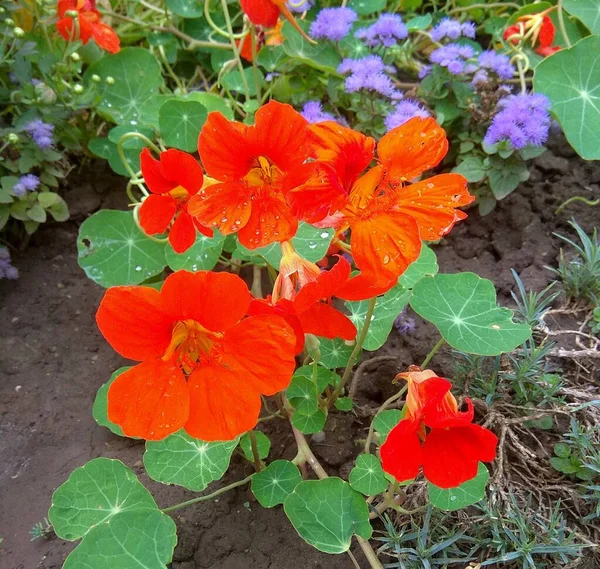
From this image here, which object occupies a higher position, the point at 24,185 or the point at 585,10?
the point at 585,10

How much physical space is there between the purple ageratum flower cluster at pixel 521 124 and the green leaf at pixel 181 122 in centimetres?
97

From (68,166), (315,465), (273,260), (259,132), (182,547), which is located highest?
(259,132)

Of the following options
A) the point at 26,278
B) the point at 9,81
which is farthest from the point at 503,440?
the point at 9,81

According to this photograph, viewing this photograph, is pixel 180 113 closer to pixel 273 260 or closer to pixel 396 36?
pixel 273 260

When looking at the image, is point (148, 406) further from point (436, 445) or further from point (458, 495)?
point (458, 495)

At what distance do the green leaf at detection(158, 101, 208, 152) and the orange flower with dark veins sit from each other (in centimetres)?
91

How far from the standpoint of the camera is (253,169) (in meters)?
1.04

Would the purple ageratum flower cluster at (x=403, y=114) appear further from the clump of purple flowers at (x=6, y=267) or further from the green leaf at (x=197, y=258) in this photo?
the clump of purple flowers at (x=6, y=267)

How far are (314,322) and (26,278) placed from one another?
1.32 meters

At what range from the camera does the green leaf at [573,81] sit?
2.00 m

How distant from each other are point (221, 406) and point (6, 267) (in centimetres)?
127

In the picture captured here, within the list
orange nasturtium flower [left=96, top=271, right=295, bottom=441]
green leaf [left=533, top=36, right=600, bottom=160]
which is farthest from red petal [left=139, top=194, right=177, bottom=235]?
green leaf [left=533, top=36, right=600, bottom=160]

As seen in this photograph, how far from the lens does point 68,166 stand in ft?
6.82

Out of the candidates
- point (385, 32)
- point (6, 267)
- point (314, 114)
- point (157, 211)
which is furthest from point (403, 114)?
point (6, 267)
